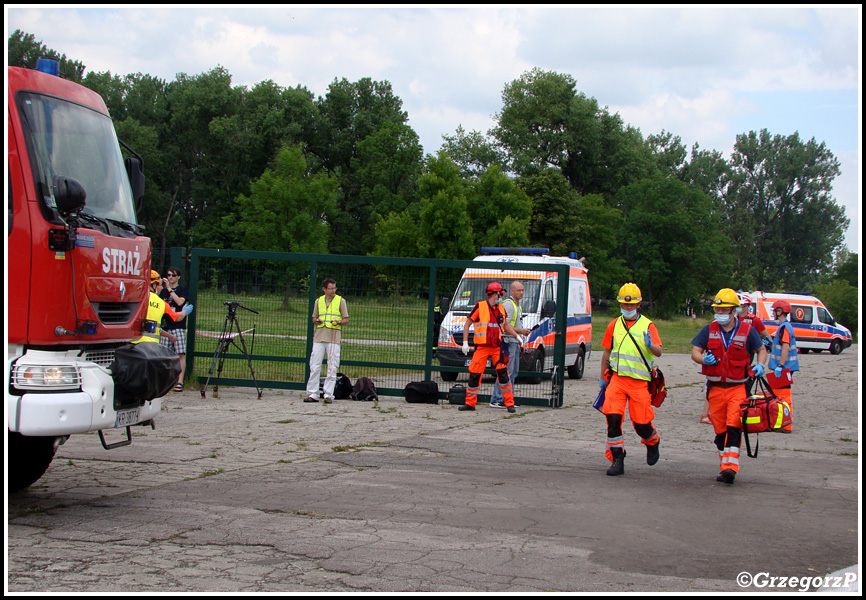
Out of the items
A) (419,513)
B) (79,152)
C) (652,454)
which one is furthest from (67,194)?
(652,454)

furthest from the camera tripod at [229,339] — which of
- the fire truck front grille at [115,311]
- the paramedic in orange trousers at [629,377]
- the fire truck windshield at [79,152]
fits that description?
the paramedic in orange trousers at [629,377]

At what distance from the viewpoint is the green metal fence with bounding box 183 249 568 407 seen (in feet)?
46.8

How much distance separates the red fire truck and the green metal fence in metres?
7.34

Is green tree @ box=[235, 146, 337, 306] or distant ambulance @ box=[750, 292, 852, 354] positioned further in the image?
green tree @ box=[235, 146, 337, 306]

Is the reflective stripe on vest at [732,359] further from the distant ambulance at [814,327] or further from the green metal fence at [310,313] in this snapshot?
the distant ambulance at [814,327]

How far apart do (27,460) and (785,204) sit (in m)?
107

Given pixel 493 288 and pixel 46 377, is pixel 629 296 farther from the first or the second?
pixel 46 377

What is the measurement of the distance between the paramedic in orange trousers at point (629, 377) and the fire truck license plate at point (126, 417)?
4474mm

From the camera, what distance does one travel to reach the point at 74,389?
6113 mm

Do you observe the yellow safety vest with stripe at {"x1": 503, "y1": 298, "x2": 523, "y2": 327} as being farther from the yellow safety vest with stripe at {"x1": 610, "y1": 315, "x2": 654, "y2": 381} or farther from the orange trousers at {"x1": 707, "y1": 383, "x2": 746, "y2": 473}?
the orange trousers at {"x1": 707, "y1": 383, "x2": 746, "y2": 473}

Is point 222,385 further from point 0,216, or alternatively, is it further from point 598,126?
point 598,126

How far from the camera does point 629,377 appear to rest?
858 cm

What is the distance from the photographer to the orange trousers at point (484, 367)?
13.3 m

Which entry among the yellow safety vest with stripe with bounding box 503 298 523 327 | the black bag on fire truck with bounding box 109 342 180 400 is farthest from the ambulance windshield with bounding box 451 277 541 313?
the black bag on fire truck with bounding box 109 342 180 400
